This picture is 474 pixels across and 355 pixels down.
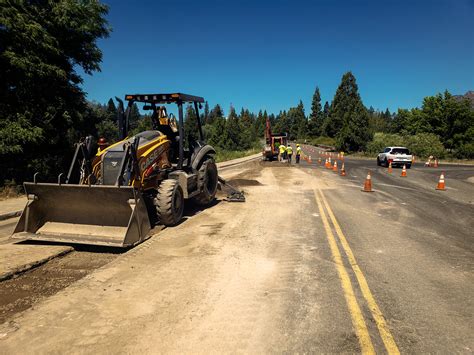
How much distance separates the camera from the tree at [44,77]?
11.7 metres

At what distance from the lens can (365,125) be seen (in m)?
53.4

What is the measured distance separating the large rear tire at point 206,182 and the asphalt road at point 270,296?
1686 millimetres

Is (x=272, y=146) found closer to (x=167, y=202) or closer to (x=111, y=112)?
(x=111, y=112)

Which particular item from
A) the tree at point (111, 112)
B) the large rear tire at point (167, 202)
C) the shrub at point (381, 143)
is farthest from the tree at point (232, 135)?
the large rear tire at point (167, 202)

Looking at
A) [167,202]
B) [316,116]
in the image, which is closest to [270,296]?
[167,202]

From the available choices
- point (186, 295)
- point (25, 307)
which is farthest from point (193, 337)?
point (25, 307)

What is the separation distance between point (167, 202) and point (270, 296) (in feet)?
12.3

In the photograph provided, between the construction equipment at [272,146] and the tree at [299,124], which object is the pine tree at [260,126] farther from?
the construction equipment at [272,146]

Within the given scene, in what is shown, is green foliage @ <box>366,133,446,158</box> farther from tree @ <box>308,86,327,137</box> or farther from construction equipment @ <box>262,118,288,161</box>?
tree @ <box>308,86,327,137</box>

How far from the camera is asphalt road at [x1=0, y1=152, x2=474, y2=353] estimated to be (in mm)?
3436

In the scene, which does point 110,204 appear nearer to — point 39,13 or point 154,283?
point 154,283

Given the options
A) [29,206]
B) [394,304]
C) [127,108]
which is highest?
[127,108]

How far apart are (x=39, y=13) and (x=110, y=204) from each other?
33.8ft

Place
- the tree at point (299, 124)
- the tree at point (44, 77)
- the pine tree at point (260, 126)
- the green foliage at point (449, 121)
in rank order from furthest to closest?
the pine tree at point (260, 126)
the tree at point (299, 124)
the green foliage at point (449, 121)
the tree at point (44, 77)
